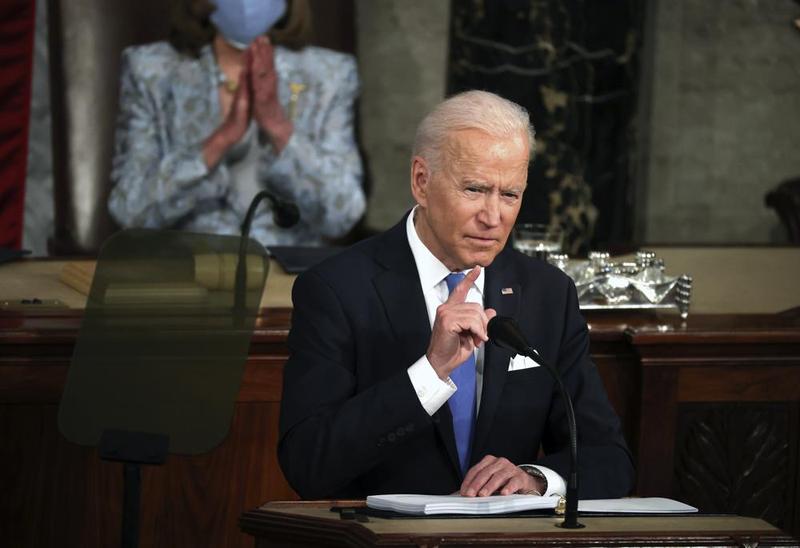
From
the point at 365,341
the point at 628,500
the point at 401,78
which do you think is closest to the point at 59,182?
the point at 401,78

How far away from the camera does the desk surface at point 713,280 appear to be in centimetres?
386

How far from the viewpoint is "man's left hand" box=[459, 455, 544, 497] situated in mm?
2482

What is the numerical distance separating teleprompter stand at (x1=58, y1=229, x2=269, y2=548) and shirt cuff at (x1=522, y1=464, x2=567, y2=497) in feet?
2.13

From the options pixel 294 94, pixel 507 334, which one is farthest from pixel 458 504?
pixel 294 94

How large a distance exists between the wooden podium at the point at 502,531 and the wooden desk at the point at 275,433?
112 cm

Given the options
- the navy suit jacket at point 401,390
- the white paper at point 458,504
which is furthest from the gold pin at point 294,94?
the white paper at point 458,504

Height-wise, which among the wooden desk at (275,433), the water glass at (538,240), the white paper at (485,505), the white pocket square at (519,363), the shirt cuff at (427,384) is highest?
the shirt cuff at (427,384)

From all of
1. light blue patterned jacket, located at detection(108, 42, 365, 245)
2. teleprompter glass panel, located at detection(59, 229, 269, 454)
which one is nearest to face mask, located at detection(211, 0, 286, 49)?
light blue patterned jacket, located at detection(108, 42, 365, 245)

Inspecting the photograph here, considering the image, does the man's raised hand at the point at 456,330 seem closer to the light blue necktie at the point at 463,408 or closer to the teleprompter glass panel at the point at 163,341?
the light blue necktie at the point at 463,408

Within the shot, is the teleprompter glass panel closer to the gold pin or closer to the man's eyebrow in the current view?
the man's eyebrow

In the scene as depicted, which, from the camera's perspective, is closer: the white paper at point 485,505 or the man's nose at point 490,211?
the white paper at point 485,505

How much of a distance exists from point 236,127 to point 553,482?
11.3 feet

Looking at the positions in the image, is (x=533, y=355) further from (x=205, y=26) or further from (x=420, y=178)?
(x=205, y=26)

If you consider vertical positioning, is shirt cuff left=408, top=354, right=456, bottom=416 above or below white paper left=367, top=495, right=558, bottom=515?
above
